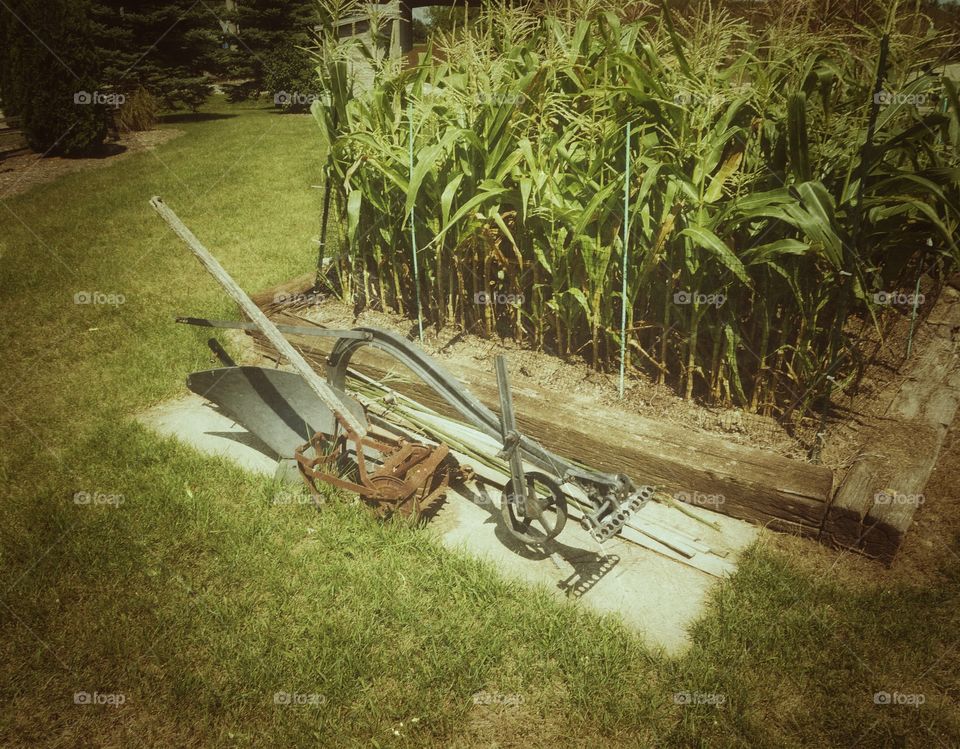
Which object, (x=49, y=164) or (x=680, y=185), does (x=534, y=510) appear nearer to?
(x=680, y=185)

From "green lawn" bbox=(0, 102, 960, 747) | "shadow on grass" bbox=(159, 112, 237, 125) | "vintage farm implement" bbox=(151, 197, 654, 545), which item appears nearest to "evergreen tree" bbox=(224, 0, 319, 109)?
"shadow on grass" bbox=(159, 112, 237, 125)

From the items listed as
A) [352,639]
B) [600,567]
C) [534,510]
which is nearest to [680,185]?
[534,510]

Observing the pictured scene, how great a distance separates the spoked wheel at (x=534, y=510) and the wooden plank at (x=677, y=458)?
24.1 inches

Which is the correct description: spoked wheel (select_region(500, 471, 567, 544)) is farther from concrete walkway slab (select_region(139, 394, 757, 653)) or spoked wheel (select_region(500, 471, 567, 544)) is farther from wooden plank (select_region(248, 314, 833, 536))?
wooden plank (select_region(248, 314, 833, 536))

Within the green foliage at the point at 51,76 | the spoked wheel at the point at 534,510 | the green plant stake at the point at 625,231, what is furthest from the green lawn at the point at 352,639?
the green foliage at the point at 51,76

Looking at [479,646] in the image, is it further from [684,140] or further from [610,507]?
[684,140]

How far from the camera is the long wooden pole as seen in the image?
289 centimetres

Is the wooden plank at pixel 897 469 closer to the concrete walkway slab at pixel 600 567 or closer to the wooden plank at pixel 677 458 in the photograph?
the wooden plank at pixel 677 458

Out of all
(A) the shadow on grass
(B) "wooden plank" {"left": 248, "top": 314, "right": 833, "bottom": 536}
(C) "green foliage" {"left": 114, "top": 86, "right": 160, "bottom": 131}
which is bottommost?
(B) "wooden plank" {"left": 248, "top": 314, "right": 833, "bottom": 536}

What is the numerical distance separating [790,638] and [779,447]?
1.16 metres

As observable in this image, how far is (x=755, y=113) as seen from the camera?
3203 mm

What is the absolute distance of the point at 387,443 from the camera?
Answer: 128 inches

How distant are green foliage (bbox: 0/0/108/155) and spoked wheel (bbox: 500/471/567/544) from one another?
1215 centimetres

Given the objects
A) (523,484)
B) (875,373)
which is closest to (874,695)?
(523,484)
